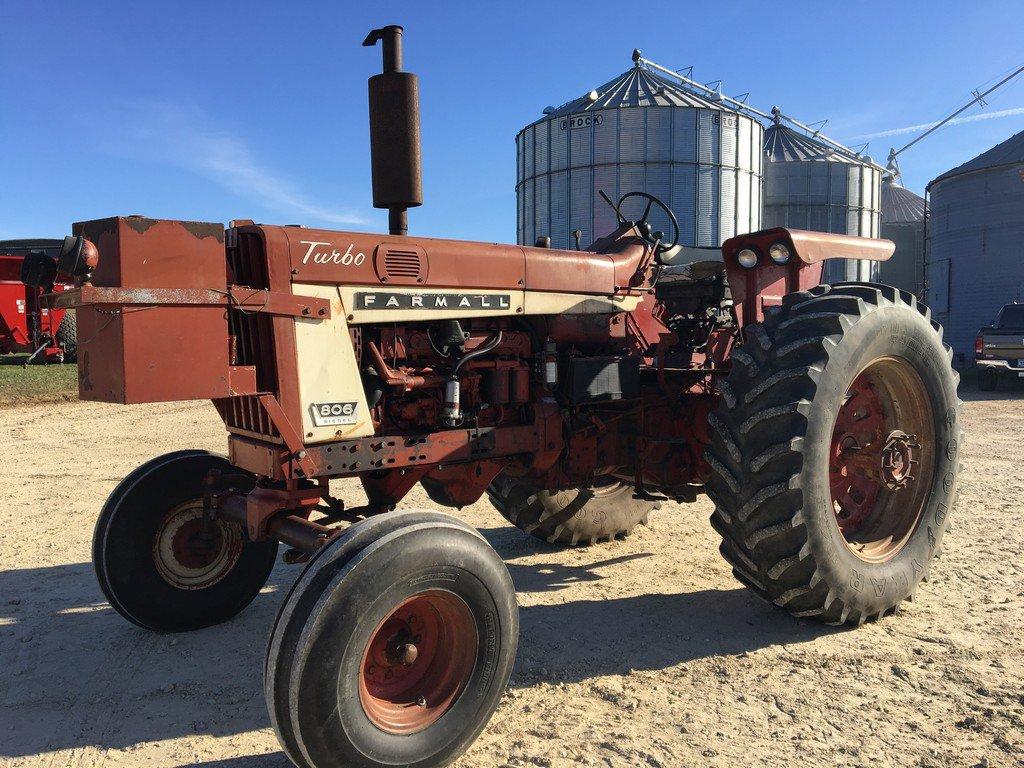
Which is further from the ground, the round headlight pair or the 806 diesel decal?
the round headlight pair

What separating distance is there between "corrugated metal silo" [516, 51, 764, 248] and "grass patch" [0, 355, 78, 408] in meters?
10.3

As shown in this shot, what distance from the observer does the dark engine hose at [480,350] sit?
3529 millimetres

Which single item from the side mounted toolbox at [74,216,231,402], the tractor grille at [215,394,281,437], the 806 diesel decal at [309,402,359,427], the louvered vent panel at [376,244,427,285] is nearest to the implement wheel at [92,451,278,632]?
the tractor grille at [215,394,281,437]

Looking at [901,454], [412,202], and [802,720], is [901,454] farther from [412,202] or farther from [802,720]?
[412,202]

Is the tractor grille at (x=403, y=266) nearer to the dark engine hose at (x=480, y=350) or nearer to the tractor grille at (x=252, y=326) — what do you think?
the dark engine hose at (x=480, y=350)

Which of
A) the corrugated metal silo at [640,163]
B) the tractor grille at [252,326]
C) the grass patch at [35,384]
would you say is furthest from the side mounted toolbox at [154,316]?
the corrugated metal silo at [640,163]

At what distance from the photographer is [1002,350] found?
47.9 ft

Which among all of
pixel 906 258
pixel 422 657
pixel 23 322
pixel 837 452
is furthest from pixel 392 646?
pixel 906 258

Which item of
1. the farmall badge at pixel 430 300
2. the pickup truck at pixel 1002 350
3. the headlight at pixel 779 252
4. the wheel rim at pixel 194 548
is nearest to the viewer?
the farmall badge at pixel 430 300

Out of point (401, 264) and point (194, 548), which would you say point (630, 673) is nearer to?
point (401, 264)

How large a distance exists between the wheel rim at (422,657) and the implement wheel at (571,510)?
1753 millimetres

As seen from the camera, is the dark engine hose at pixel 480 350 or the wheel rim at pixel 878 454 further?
the wheel rim at pixel 878 454

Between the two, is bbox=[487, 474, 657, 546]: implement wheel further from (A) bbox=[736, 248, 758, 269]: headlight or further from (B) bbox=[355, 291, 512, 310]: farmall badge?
(A) bbox=[736, 248, 758, 269]: headlight

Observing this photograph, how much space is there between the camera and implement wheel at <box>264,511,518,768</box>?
7.84 ft
